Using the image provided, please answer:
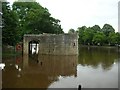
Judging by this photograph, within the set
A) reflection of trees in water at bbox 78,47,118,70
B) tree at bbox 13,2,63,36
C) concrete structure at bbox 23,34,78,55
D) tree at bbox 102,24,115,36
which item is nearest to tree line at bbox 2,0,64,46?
tree at bbox 13,2,63,36

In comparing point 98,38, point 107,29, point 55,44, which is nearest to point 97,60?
point 55,44

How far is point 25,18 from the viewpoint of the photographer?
53531mm

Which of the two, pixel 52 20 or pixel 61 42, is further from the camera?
pixel 52 20

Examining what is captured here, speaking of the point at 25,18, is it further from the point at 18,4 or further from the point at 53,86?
the point at 53,86

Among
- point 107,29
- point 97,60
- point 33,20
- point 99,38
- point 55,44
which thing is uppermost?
point 107,29

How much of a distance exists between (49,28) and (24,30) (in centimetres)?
606

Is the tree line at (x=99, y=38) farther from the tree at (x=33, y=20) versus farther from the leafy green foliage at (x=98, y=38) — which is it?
the tree at (x=33, y=20)

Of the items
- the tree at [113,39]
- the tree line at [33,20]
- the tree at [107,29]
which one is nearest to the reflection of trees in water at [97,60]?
the tree line at [33,20]

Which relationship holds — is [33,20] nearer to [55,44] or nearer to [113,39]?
[55,44]

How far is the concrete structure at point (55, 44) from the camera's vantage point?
3819 cm

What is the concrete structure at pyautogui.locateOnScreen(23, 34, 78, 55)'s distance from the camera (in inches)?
1503

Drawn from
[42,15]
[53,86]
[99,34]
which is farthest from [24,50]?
[99,34]

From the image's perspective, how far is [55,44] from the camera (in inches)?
1540

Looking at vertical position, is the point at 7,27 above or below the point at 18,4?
below
